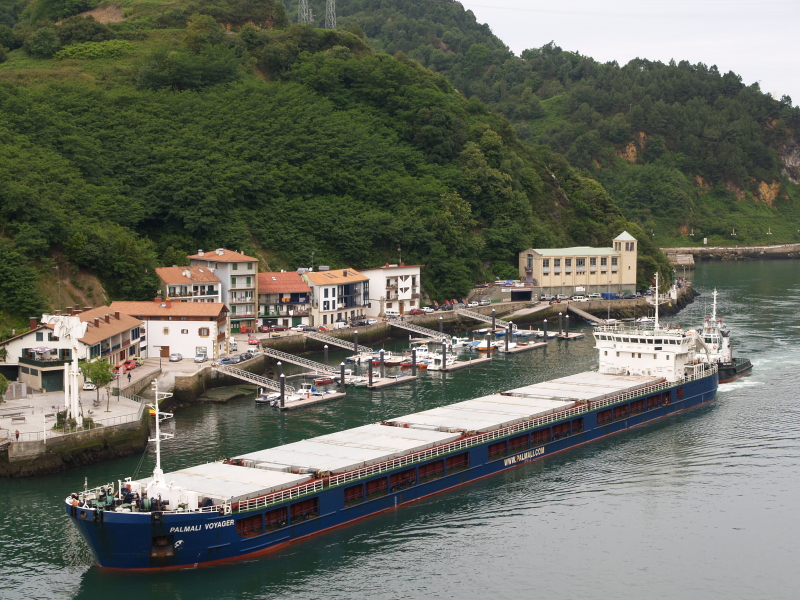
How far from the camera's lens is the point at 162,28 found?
144m

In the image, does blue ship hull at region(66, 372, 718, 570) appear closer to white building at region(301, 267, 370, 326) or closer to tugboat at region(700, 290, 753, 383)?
tugboat at region(700, 290, 753, 383)

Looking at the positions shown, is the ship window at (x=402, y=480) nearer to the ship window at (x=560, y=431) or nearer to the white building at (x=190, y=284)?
the ship window at (x=560, y=431)

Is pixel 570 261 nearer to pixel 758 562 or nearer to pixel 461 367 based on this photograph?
pixel 461 367

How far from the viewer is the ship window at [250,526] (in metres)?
38.9

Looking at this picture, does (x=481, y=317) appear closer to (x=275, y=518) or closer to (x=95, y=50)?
(x=275, y=518)

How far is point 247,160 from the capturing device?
117 m

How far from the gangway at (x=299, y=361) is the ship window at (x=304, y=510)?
34462 mm

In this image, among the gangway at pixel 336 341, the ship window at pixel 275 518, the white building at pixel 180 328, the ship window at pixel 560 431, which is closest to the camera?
the ship window at pixel 275 518

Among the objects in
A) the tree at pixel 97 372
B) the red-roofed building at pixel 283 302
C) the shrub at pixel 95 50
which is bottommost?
the tree at pixel 97 372

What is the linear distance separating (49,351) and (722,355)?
51540mm

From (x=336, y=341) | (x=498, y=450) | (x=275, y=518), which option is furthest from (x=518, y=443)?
(x=336, y=341)

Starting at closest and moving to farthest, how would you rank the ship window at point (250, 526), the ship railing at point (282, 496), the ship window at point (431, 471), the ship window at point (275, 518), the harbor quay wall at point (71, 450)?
the ship window at point (250, 526)
the ship railing at point (282, 496)
the ship window at point (275, 518)
the ship window at point (431, 471)
the harbor quay wall at point (71, 450)

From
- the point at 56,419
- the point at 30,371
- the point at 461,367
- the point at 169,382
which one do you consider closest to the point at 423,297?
the point at 461,367

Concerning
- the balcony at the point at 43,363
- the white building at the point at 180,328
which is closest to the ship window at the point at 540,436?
the balcony at the point at 43,363
